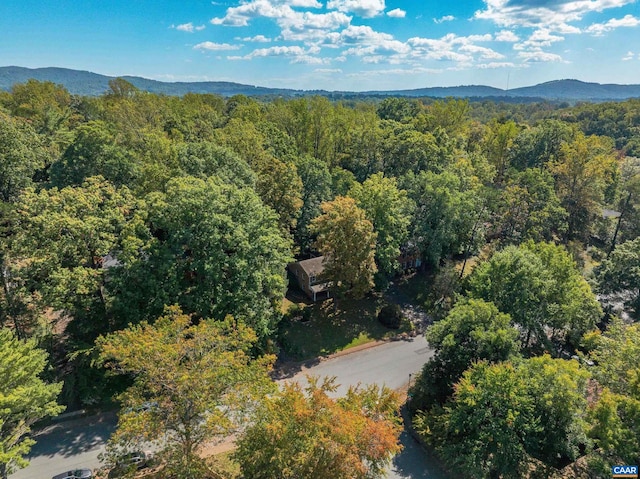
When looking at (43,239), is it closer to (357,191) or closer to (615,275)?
(357,191)

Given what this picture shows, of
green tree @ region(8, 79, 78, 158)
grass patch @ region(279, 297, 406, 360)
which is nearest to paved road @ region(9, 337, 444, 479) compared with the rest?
grass patch @ region(279, 297, 406, 360)

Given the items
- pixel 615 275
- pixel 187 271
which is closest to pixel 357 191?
pixel 187 271

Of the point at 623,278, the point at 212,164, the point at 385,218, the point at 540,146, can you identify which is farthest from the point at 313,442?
the point at 540,146

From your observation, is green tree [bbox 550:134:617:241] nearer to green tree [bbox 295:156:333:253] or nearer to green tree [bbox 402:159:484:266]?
green tree [bbox 402:159:484:266]

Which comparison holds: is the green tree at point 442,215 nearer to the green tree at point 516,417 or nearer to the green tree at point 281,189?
the green tree at point 281,189

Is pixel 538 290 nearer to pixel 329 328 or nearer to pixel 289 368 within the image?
pixel 329 328

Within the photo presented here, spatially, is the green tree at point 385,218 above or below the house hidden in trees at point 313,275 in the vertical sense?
above

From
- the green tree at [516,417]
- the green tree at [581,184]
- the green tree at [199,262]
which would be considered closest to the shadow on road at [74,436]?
the green tree at [199,262]
